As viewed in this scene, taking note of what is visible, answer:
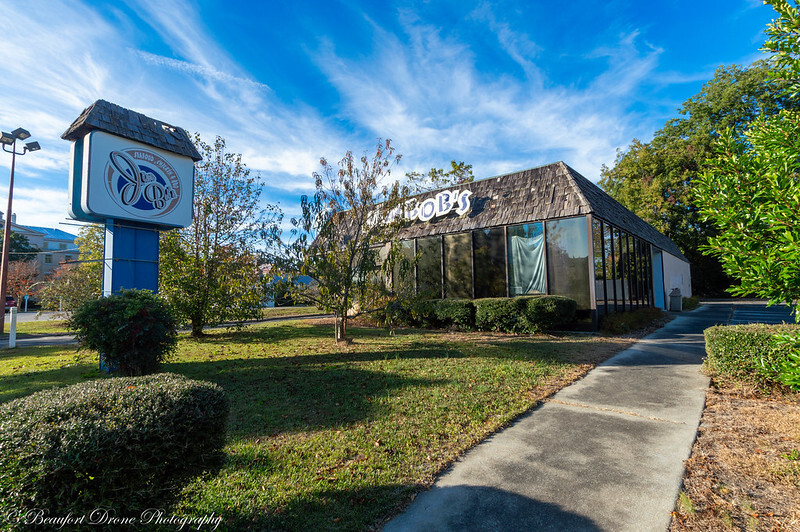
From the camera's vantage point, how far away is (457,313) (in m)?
11.9

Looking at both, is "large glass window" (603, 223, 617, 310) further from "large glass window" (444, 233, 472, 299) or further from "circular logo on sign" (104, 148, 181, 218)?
"circular logo on sign" (104, 148, 181, 218)

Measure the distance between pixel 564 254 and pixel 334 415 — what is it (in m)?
9.49

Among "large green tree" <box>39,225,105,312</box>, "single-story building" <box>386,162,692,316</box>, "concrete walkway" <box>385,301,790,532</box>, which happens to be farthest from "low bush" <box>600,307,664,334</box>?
"large green tree" <box>39,225,105,312</box>

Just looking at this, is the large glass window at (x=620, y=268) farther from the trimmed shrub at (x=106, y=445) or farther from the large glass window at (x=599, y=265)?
the trimmed shrub at (x=106, y=445)

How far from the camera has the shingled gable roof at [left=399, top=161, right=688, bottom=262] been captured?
11500 millimetres

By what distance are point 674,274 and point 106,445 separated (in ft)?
92.6

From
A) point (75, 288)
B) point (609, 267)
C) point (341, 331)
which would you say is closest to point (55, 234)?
point (75, 288)

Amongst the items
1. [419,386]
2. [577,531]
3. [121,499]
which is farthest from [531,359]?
[121,499]

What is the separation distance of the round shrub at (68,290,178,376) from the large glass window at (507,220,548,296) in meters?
10.1

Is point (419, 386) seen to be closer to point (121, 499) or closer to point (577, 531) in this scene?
point (577, 531)

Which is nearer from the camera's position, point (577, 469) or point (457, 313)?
point (577, 469)

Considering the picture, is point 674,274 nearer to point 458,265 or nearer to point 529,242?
point 529,242

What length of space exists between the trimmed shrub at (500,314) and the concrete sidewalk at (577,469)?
532 cm

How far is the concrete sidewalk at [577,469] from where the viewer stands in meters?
2.52
